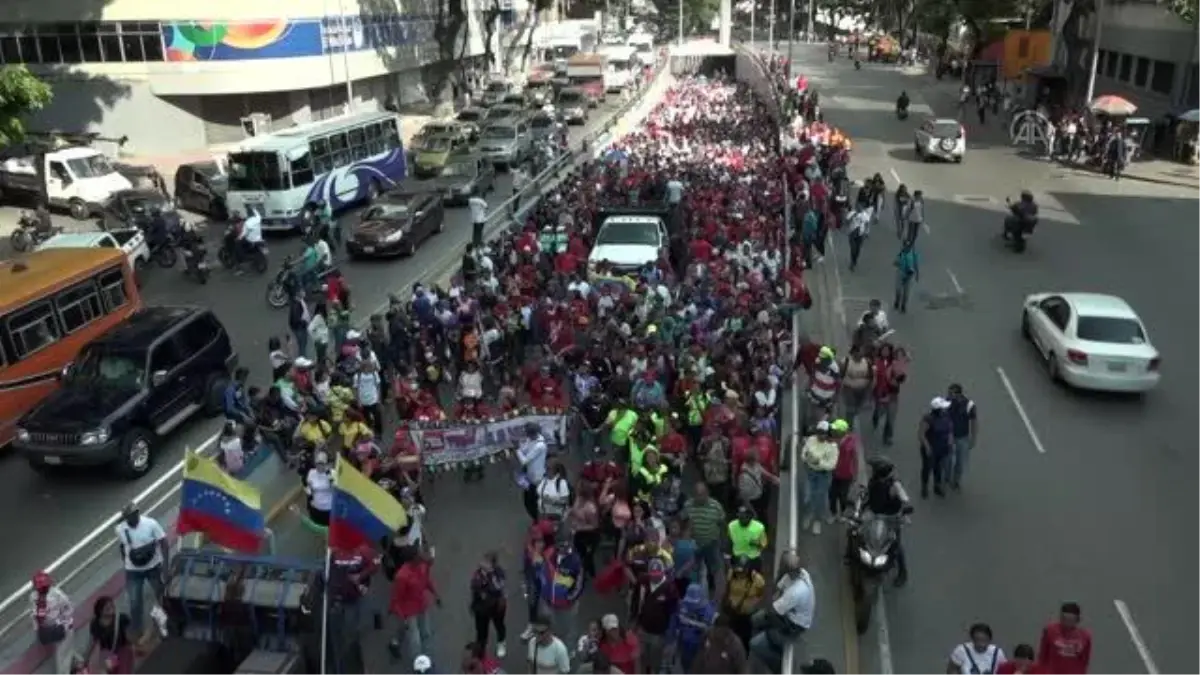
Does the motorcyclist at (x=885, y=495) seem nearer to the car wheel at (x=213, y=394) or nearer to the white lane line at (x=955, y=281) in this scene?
the car wheel at (x=213, y=394)

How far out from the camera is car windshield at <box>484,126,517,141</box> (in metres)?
39.9

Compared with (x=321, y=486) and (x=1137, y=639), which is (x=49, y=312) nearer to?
(x=321, y=486)

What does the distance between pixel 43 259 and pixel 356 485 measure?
37.0 feet

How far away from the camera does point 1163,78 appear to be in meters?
43.2

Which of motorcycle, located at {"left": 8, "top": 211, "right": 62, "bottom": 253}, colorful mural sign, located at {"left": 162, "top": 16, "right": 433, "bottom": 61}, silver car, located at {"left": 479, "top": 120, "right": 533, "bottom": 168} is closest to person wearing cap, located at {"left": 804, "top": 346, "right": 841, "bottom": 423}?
motorcycle, located at {"left": 8, "top": 211, "right": 62, "bottom": 253}

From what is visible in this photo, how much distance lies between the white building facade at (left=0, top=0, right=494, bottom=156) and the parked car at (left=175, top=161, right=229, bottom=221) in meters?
13.0

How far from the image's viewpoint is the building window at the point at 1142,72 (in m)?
45.2

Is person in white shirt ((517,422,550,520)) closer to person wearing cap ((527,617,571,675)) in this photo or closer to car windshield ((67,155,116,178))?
person wearing cap ((527,617,571,675))

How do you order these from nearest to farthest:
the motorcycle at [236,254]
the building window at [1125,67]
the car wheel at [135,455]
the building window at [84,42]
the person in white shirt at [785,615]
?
the person in white shirt at [785,615] < the car wheel at [135,455] < the motorcycle at [236,254] < the building window at [84,42] < the building window at [1125,67]

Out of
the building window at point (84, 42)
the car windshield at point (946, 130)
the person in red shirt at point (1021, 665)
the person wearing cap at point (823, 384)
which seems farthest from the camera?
the building window at point (84, 42)

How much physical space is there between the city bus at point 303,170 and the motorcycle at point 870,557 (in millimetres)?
21280

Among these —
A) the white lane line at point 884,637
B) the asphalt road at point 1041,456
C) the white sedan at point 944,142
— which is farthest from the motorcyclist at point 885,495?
the white sedan at point 944,142

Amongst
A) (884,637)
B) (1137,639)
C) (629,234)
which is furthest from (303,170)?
(1137,639)

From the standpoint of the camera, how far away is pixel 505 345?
16703 millimetres
